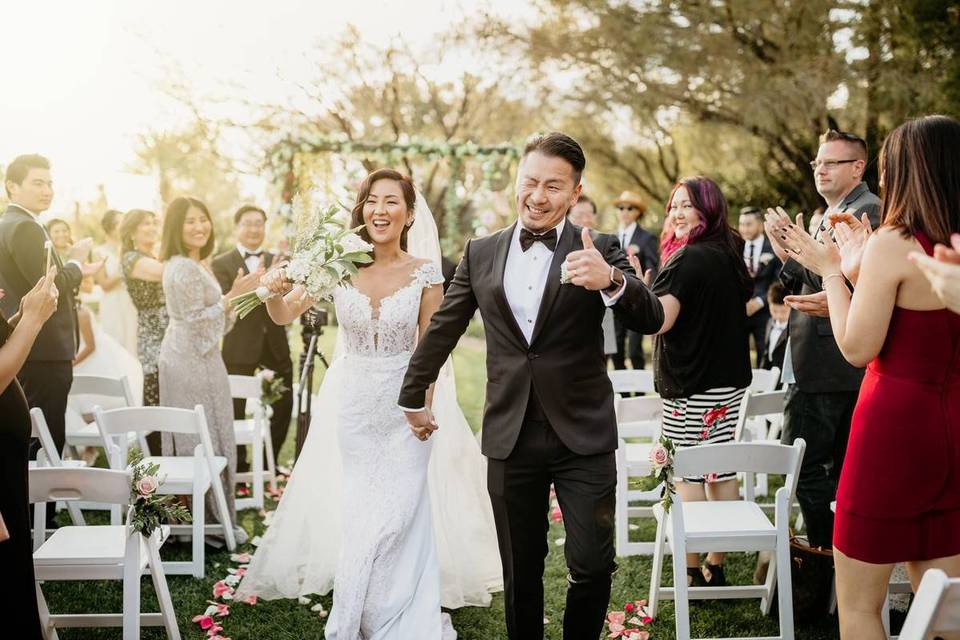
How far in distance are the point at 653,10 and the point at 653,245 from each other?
18.3 ft

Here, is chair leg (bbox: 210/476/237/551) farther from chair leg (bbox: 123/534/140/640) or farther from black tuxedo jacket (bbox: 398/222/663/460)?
black tuxedo jacket (bbox: 398/222/663/460)

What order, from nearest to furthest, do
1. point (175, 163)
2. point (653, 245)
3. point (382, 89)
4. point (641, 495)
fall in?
point (641, 495) < point (653, 245) < point (382, 89) < point (175, 163)

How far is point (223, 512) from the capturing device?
16.0 ft

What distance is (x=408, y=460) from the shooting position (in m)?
3.80

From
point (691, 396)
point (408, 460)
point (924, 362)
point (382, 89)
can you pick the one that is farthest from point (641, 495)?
point (382, 89)

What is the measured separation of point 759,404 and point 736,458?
132 centimetres

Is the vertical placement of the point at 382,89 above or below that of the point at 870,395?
above

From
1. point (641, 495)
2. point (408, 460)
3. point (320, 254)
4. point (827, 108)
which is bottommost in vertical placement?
point (641, 495)

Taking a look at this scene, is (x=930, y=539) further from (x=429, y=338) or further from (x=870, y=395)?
(x=429, y=338)

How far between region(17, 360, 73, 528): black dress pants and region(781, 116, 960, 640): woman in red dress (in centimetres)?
460

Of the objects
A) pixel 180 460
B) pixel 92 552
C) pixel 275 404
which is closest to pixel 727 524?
pixel 92 552

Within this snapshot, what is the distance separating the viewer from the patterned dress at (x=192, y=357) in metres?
5.17

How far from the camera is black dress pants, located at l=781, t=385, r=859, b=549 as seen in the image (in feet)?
13.5

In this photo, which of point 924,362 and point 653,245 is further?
point 653,245
